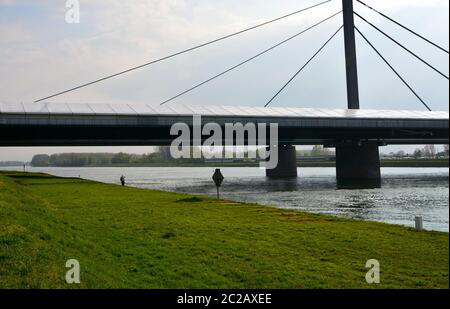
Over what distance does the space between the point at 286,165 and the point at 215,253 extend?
4094 inches

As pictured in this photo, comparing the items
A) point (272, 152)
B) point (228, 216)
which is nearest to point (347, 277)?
point (228, 216)

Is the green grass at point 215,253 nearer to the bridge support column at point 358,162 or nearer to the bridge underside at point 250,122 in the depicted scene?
the bridge underside at point 250,122

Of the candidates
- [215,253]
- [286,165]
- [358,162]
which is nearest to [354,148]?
[358,162]

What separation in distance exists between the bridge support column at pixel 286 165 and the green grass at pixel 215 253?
94.8m

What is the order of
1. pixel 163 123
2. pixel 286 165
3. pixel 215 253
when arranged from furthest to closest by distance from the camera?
1. pixel 286 165
2. pixel 163 123
3. pixel 215 253

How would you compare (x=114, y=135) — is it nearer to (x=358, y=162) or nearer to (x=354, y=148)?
(x=358, y=162)

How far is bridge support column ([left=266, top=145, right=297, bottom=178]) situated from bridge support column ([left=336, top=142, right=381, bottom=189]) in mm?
20945

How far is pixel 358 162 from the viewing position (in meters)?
86.9

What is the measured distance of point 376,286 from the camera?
31.6ft

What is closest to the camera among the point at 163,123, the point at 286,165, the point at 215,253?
the point at 215,253

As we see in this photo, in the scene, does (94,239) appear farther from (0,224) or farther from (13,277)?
(13,277)

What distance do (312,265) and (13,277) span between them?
664 centimetres

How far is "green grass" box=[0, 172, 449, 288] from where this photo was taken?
10.1 meters
